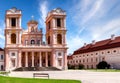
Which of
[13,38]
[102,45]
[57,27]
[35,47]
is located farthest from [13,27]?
[102,45]

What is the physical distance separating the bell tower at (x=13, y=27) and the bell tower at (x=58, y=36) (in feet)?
33.4

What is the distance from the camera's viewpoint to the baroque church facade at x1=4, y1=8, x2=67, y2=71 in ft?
280

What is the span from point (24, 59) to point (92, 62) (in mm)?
32444

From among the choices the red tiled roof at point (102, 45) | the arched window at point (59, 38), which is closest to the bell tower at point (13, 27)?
the arched window at point (59, 38)

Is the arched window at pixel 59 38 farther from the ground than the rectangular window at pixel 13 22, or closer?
closer

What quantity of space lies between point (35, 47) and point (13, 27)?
29.9 feet

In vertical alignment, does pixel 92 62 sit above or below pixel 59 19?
below

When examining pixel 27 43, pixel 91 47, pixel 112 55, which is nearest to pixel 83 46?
pixel 91 47

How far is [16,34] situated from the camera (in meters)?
86.8

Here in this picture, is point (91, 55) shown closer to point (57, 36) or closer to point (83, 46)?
point (83, 46)

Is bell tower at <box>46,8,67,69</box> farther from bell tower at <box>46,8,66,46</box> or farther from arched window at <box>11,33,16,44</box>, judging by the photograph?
arched window at <box>11,33,16,44</box>

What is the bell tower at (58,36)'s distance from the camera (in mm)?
87750

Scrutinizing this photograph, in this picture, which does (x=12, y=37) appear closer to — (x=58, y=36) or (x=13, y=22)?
(x=13, y=22)

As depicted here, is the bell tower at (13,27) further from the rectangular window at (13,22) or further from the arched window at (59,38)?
the arched window at (59,38)
